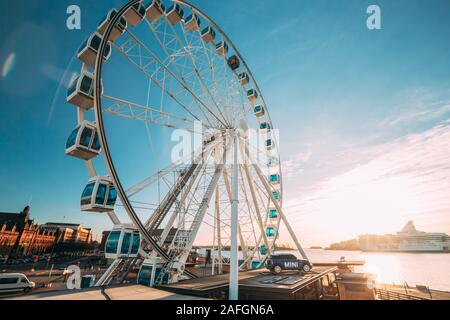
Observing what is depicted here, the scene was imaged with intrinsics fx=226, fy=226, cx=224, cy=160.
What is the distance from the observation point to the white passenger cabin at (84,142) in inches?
450

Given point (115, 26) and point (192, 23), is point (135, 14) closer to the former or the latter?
point (115, 26)

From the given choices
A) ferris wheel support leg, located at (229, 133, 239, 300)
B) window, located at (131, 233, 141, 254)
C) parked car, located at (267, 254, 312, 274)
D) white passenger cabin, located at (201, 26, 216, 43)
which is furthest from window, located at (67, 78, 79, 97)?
parked car, located at (267, 254, 312, 274)

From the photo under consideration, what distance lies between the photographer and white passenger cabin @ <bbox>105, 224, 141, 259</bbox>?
39.2 ft

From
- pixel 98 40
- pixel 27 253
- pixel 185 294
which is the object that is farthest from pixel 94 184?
pixel 27 253


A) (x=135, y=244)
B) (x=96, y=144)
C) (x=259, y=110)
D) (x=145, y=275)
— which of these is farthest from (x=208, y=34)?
(x=145, y=275)

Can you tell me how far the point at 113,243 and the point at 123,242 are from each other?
1.91ft

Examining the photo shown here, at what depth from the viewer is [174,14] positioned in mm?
17312

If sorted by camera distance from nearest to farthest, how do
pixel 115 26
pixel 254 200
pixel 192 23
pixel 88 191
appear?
pixel 88 191
pixel 115 26
pixel 192 23
pixel 254 200

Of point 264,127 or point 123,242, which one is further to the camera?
point 264,127

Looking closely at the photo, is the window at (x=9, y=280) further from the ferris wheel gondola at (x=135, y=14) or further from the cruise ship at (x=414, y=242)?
the cruise ship at (x=414, y=242)

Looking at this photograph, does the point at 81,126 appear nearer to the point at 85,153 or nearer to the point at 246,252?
the point at 85,153

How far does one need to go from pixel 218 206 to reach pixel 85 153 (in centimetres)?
1241

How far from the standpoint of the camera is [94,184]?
1119 cm

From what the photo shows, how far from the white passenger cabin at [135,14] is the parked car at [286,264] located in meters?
18.9
